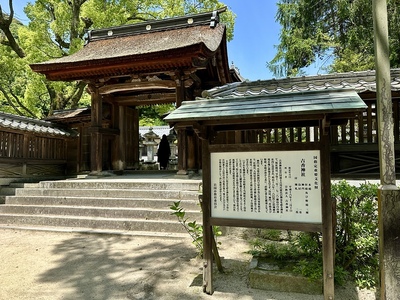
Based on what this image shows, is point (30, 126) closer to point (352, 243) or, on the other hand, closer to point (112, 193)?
point (112, 193)

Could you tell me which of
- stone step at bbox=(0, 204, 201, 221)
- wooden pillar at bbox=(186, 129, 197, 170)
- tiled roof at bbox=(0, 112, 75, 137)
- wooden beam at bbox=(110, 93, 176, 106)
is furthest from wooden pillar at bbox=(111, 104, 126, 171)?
stone step at bbox=(0, 204, 201, 221)

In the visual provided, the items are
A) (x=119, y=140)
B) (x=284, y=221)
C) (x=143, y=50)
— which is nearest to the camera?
(x=284, y=221)

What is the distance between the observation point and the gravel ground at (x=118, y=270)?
3178 millimetres

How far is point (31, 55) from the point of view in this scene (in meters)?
12.7

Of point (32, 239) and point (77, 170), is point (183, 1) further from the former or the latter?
point (32, 239)

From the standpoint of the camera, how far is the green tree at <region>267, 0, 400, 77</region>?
15258mm

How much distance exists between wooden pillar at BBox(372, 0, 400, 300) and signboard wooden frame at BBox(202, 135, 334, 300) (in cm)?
46

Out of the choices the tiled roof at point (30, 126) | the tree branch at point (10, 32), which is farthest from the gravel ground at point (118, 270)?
the tree branch at point (10, 32)

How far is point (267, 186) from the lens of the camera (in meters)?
3.19

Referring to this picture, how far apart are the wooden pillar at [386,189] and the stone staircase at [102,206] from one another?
3.37m

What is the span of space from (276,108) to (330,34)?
1855 cm

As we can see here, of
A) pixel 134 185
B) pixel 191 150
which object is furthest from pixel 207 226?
pixel 191 150

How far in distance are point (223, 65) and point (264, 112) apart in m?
7.24

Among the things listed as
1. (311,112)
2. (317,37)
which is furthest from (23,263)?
(317,37)
